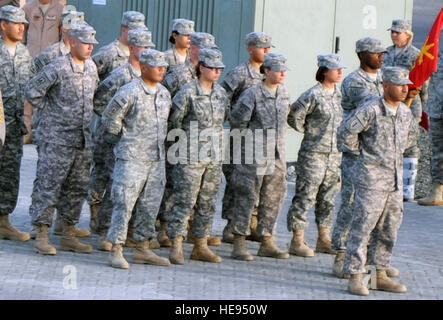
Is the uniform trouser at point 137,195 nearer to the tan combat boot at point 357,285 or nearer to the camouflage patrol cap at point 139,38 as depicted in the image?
the camouflage patrol cap at point 139,38

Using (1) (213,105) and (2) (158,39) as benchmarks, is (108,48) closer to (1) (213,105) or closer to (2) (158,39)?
(1) (213,105)

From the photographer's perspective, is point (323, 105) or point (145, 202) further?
point (323, 105)

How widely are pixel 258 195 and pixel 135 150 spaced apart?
4.59 ft

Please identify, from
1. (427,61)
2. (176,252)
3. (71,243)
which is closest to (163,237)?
(176,252)

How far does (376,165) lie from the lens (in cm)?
1092

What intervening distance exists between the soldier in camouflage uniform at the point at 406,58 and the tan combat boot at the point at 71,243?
480 cm

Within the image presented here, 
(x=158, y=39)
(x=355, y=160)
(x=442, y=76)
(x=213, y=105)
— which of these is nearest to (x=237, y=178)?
(x=213, y=105)

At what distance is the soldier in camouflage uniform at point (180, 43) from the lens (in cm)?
1307

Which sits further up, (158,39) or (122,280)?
(158,39)

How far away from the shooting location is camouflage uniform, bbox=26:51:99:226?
39.1ft

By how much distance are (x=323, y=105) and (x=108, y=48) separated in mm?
2172

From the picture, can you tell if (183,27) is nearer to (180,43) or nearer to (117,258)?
(180,43)

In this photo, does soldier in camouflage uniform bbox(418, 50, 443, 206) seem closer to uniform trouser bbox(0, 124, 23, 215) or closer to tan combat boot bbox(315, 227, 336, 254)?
tan combat boot bbox(315, 227, 336, 254)

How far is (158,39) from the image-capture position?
59.3 feet
